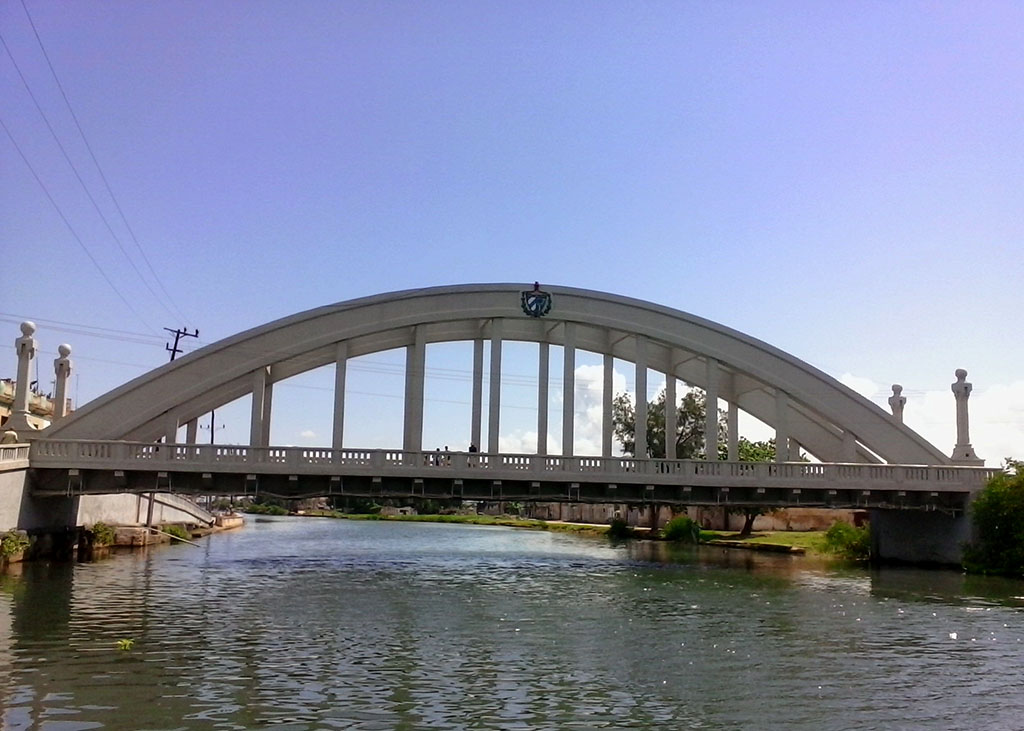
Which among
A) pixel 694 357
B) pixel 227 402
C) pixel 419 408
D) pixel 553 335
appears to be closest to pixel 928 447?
pixel 694 357

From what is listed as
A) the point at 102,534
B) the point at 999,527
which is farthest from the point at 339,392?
the point at 999,527

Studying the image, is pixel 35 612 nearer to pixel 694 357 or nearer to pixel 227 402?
pixel 227 402

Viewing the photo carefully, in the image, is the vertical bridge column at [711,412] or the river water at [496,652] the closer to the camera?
the river water at [496,652]

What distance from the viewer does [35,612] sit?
2467 cm

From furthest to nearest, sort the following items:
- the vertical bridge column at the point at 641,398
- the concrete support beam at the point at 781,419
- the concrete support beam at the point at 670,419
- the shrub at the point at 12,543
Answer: the concrete support beam at the point at 670,419 → the concrete support beam at the point at 781,419 → the vertical bridge column at the point at 641,398 → the shrub at the point at 12,543

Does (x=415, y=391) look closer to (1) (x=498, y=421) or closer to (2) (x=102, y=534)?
(1) (x=498, y=421)

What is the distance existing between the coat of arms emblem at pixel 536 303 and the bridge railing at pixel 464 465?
10.7 meters

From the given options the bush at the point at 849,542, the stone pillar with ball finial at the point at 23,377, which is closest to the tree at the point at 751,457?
the bush at the point at 849,542

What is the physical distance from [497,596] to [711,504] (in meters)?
17.9

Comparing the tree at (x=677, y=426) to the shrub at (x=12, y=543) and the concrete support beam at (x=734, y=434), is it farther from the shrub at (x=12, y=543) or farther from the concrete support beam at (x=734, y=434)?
the shrub at (x=12, y=543)

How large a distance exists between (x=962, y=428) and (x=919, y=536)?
6552mm

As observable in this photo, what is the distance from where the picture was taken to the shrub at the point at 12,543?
116 feet

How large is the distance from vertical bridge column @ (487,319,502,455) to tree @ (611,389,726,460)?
33.6 metres

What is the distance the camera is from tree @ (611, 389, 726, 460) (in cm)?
8456
